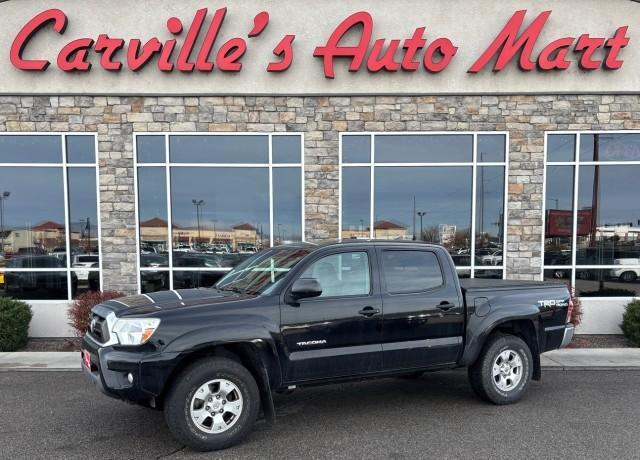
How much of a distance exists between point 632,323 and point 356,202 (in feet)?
17.2

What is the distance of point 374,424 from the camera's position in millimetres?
4480

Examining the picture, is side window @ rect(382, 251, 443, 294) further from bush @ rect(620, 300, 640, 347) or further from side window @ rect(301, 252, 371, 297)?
bush @ rect(620, 300, 640, 347)

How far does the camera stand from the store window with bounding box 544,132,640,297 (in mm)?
9023

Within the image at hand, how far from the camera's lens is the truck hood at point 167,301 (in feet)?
13.5

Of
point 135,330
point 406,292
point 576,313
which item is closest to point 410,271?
point 406,292

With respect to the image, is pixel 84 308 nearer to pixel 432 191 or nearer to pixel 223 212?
pixel 223 212

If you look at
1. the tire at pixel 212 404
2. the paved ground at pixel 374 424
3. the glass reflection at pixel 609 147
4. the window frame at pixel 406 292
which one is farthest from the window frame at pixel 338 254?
the glass reflection at pixel 609 147

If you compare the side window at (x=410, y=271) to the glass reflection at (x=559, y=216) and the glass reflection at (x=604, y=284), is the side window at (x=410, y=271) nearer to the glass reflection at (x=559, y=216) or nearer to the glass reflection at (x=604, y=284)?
the glass reflection at (x=559, y=216)

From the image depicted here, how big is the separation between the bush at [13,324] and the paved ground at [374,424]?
6.64 ft

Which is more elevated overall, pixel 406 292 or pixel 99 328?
pixel 406 292

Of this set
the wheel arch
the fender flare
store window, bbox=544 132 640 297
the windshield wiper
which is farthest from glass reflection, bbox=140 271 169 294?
store window, bbox=544 132 640 297

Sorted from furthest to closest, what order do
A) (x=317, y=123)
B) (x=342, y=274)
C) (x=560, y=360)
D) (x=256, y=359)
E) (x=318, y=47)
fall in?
(x=317, y=123) → (x=318, y=47) → (x=560, y=360) → (x=342, y=274) → (x=256, y=359)

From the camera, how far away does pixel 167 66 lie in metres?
8.54

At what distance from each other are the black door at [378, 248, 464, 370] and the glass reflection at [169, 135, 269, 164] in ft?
16.1
